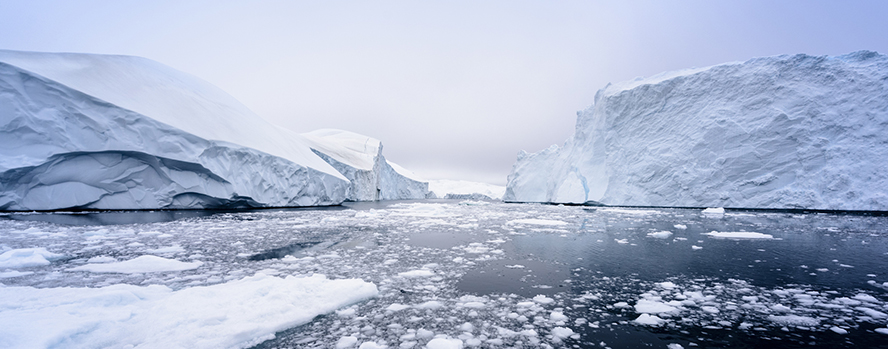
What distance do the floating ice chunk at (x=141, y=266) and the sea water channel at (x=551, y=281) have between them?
0.41 feet

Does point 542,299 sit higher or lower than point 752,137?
lower

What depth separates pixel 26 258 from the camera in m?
3.63

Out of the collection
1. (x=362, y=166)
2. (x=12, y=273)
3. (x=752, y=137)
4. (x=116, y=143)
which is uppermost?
(x=752, y=137)

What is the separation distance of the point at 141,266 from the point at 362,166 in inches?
1008

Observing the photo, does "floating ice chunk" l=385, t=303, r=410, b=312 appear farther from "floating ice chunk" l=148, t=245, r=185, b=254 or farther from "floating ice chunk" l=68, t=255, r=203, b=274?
"floating ice chunk" l=148, t=245, r=185, b=254

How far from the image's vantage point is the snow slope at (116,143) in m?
10.3

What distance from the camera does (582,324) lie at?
6.98ft

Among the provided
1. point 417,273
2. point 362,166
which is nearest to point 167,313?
point 417,273

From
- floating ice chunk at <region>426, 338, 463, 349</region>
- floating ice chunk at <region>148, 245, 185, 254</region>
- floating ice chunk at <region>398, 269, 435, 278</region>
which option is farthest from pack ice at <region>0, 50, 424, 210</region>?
floating ice chunk at <region>426, 338, 463, 349</region>

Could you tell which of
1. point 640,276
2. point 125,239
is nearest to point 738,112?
point 640,276

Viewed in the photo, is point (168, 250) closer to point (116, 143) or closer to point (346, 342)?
point (346, 342)

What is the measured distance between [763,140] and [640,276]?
624 inches

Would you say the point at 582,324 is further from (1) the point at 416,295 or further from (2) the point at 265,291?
(2) the point at 265,291

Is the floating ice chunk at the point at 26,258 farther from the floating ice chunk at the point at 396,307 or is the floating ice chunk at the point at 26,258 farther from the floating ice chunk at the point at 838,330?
the floating ice chunk at the point at 838,330
